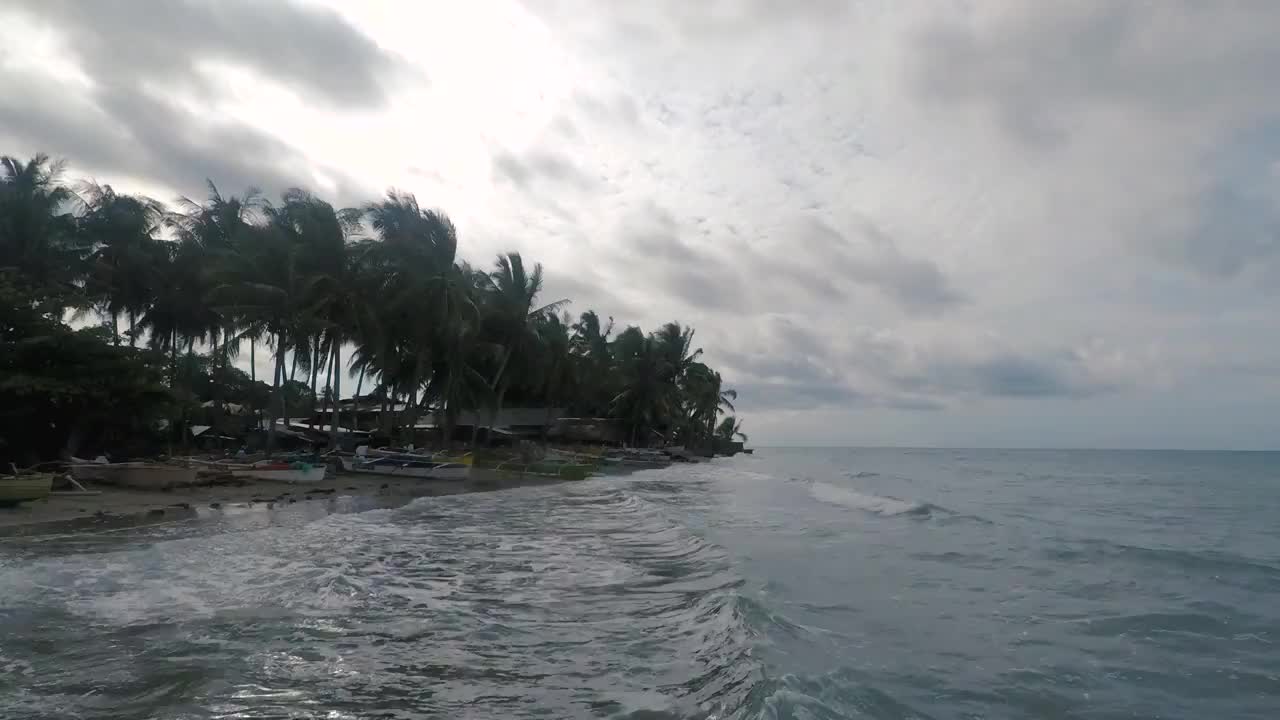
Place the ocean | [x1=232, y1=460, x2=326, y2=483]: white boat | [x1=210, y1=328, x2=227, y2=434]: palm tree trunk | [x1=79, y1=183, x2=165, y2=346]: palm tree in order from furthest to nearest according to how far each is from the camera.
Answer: [x1=210, y1=328, x2=227, y2=434]: palm tree trunk < [x1=79, y1=183, x2=165, y2=346]: palm tree < [x1=232, y1=460, x2=326, y2=483]: white boat < the ocean

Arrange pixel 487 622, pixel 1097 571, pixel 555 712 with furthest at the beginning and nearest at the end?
pixel 1097 571 < pixel 487 622 < pixel 555 712

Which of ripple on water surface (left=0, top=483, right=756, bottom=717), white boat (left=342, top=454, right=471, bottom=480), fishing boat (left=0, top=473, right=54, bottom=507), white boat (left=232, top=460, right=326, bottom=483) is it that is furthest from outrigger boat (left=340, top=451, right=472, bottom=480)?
ripple on water surface (left=0, top=483, right=756, bottom=717)

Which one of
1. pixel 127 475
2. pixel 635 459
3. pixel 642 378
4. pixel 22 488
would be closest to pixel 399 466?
pixel 127 475

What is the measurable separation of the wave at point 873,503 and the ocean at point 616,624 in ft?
20.9

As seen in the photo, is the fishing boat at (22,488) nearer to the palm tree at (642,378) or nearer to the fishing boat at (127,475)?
the fishing boat at (127,475)

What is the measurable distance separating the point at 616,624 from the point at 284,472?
1889 cm

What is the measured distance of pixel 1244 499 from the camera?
99.3 feet

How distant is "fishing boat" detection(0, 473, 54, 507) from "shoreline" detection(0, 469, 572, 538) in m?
0.18

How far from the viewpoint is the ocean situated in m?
5.43

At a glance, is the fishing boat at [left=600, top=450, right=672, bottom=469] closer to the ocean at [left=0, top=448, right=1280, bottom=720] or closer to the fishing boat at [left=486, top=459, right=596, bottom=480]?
the fishing boat at [left=486, top=459, right=596, bottom=480]

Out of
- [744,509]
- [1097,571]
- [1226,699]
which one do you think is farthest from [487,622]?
[744,509]

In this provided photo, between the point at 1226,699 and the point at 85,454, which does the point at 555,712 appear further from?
the point at 85,454

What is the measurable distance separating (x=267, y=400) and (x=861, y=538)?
41.1 m

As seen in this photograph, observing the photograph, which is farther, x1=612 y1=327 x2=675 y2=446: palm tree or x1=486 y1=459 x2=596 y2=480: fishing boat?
x1=612 y1=327 x2=675 y2=446: palm tree
